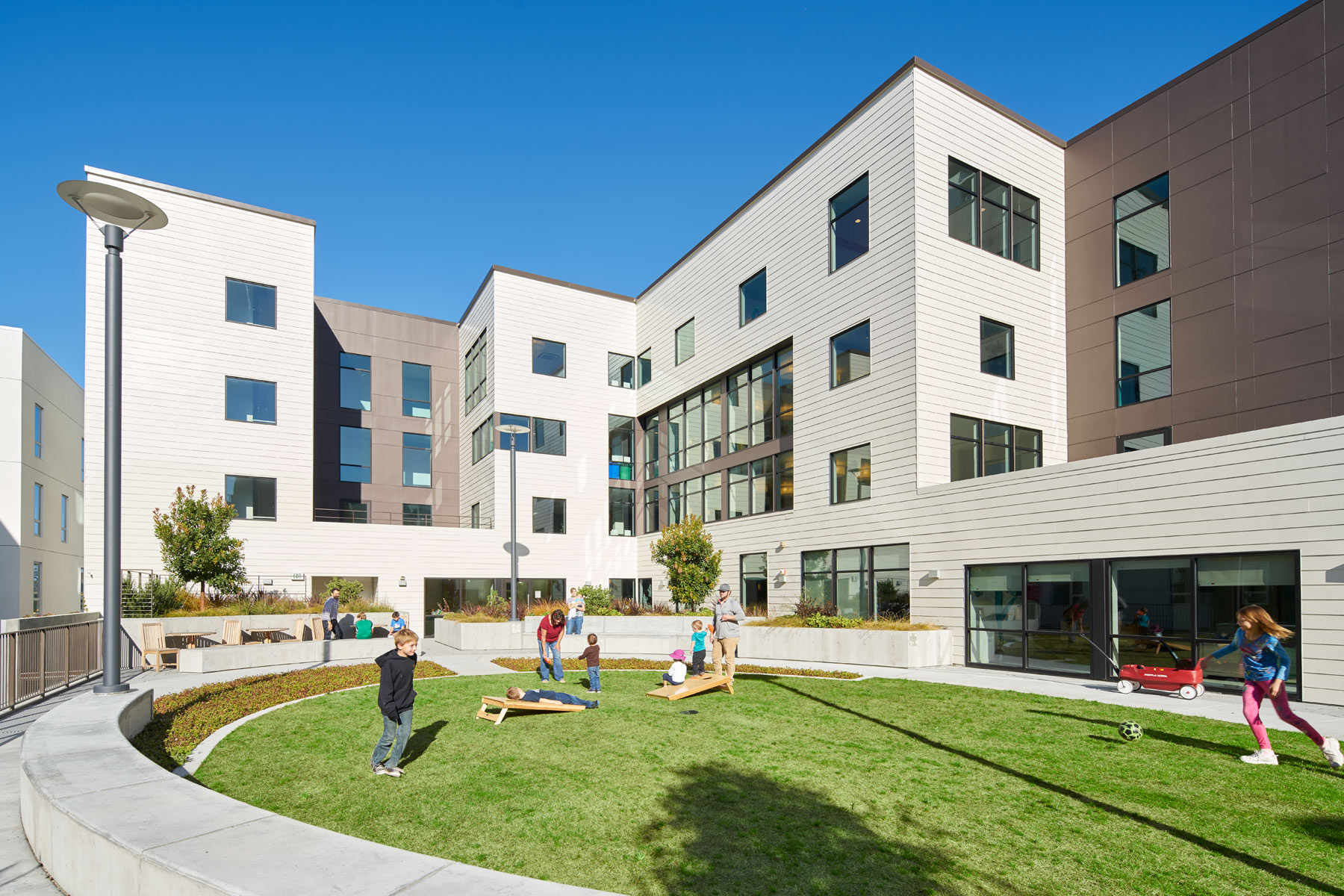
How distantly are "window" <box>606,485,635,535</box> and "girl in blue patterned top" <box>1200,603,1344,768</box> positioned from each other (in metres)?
28.3

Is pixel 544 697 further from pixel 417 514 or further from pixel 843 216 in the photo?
pixel 417 514

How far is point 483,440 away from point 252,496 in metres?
9.48

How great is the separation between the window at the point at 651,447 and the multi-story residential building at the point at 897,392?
25 centimetres

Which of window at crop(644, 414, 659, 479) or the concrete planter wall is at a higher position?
window at crop(644, 414, 659, 479)

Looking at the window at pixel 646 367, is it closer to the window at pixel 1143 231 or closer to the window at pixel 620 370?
the window at pixel 620 370

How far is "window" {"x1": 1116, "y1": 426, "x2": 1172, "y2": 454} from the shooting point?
20534 mm

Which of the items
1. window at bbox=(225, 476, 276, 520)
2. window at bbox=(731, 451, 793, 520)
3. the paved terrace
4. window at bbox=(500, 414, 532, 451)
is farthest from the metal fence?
window at bbox=(731, 451, 793, 520)

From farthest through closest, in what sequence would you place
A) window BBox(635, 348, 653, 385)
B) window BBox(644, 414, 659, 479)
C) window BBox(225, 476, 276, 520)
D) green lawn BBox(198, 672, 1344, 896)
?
window BBox(635, 348, 653, 385), window BBox(644, 414, 659, 479), window BBox(225, 476, 276, 520), green lawn BBox(198, 672, 1344, 896)

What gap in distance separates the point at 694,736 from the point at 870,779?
8.74 feet

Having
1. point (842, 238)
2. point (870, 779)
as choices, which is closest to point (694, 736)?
point (870, 779)

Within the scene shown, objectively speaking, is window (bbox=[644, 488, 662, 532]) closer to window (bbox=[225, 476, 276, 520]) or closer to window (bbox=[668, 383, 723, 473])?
window (bbox=[668, 383, 723, 473])

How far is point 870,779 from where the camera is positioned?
26.5 ft

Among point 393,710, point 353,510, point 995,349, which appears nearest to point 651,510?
point 353,510

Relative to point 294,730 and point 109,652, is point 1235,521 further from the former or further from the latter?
point 109,652
